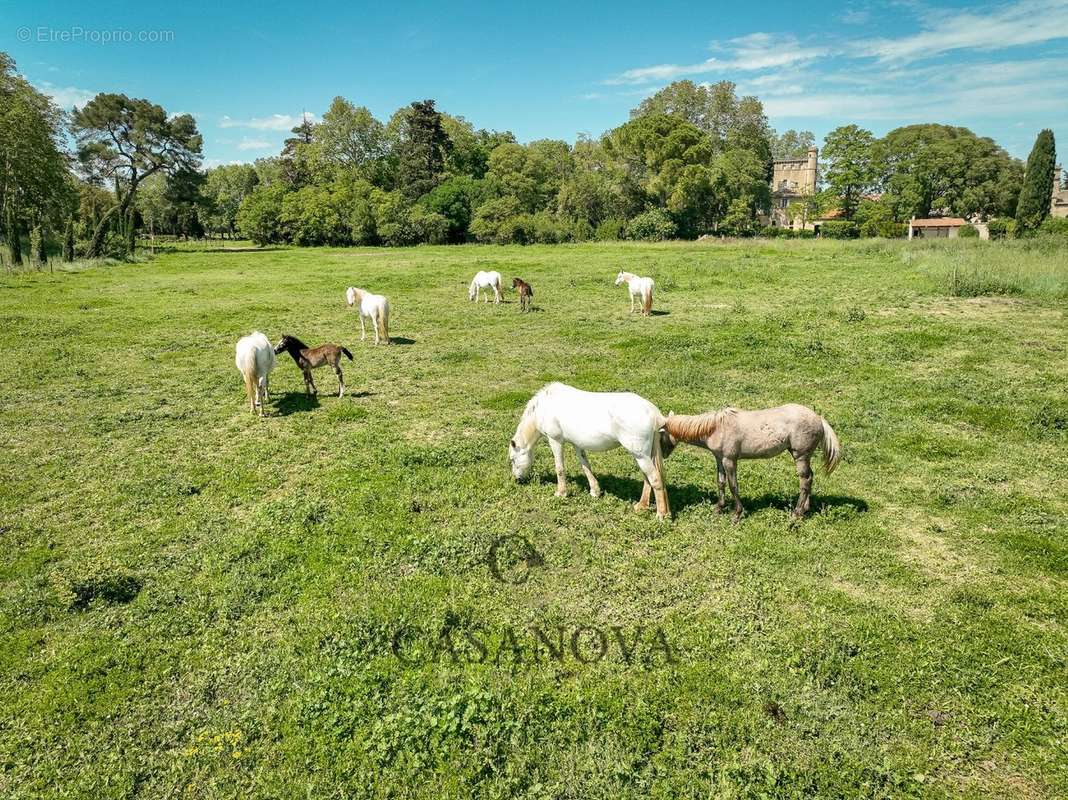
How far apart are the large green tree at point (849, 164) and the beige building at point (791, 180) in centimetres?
2632

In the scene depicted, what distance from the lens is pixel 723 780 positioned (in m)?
4.20

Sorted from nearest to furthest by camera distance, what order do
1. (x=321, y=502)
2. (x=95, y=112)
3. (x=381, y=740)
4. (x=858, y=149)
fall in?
(x=381, y=740) → (x=321, y=502) → (x=95, y=112) → (x=858, y=149)

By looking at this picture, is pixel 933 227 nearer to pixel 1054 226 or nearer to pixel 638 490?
pixel 1054 226

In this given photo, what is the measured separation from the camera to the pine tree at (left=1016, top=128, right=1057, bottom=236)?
55562 millimetres

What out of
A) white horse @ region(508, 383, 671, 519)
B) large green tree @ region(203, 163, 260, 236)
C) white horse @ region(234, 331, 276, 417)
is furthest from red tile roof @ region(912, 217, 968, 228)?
large green tree @ region(203, 163, 260, 236)

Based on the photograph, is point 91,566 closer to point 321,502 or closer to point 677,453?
point 321,502

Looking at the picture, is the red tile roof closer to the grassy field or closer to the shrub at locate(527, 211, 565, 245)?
the shrub at locate(527, 211, 565, 245)

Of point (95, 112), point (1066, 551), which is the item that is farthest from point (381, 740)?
point (95, 112)

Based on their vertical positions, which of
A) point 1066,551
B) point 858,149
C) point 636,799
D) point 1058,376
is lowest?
point 636,799

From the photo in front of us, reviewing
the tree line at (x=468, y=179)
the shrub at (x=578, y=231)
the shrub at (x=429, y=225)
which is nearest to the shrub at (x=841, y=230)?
the tree line at (x=468, y=179)

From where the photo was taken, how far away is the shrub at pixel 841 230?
64.5 meters

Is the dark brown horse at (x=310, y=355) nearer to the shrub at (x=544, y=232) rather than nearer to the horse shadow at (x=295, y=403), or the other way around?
the horse shadow at (x=295, y=403)

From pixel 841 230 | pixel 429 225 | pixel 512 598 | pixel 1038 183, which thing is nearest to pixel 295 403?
pixel 512 598

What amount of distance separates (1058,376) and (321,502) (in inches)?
597
